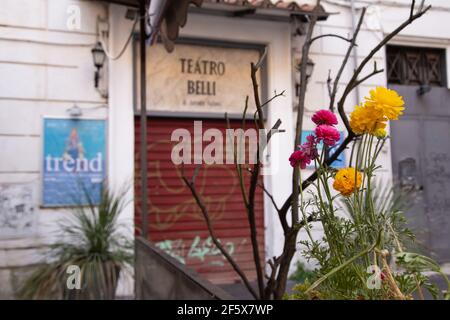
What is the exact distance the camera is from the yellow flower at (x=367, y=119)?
1016mm

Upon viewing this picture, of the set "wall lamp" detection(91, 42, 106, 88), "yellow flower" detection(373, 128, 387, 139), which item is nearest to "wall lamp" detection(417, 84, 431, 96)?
"yellow flower" detection(373, 128, 387, 139)

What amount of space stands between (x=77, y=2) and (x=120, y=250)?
11.6 ft

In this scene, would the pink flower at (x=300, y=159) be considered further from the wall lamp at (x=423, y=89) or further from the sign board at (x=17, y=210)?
the sign board at (x=17, y=210)

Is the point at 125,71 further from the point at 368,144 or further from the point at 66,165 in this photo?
the point at 368,144

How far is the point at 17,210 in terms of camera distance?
18.2 feet

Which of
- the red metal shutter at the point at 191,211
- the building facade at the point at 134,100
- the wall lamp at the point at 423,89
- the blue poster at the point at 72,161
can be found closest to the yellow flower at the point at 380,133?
the wall lamp at the point at 423,89

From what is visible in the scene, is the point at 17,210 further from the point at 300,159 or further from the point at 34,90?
the point at 300,159

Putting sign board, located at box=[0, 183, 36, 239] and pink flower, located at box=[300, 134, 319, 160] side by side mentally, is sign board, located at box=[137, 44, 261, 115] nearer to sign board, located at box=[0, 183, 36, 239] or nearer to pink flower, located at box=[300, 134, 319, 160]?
sign board, located at box=[0, 183, 36, 239]

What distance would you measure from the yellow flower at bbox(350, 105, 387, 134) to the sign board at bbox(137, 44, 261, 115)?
5350mm

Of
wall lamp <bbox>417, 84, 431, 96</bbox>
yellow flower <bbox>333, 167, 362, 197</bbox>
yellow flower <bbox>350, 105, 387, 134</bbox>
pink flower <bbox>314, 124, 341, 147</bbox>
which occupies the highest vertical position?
wall lamp <bbox>417, 84, 431, 96</bbox>

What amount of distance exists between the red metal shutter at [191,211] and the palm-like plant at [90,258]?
1.40 m

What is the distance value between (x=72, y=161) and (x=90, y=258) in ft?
6.16

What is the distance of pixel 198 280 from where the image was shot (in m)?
2.50

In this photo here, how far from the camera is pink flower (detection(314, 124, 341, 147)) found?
3.44ft
